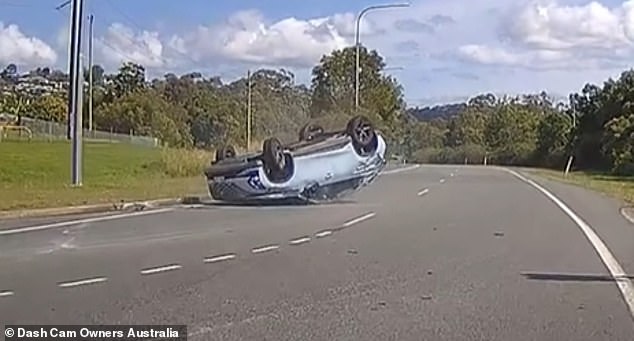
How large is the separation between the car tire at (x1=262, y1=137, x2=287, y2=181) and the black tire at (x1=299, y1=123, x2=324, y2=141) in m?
2.10

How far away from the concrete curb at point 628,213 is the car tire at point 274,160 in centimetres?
778

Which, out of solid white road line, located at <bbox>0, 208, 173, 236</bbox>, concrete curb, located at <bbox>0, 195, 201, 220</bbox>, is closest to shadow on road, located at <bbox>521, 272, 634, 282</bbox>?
solid white road line, located at <bbox>0, 208, 173, 236</bbox>

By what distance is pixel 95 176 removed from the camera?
39688mm

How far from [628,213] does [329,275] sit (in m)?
13.8

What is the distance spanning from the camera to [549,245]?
15.9m

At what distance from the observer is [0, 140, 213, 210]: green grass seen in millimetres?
25406

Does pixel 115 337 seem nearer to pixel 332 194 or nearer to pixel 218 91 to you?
pixel 332 194

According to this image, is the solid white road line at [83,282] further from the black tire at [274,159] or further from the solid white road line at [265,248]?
the black tire at [274,159]

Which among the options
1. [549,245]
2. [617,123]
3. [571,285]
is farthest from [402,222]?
[617,123]

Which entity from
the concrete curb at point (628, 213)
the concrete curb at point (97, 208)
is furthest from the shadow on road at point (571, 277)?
the concrete curb at point (97, 208)

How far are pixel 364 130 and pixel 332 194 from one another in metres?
1.95

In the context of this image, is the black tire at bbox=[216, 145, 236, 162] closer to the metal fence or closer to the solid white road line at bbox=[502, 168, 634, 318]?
the solid white road line at bbox=[502, 168, 634, 318]

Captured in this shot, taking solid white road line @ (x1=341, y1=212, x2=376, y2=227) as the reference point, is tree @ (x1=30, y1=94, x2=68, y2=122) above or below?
above

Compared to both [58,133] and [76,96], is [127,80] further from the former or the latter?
[76,96]
